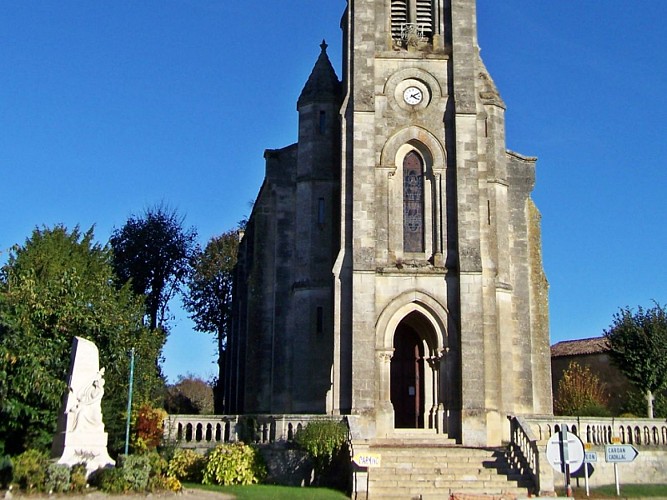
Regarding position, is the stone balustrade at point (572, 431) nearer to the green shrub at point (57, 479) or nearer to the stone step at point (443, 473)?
the stone step at point (443, 473)

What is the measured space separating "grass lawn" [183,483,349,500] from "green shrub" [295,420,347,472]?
1.22 meters

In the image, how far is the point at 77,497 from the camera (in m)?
18.9

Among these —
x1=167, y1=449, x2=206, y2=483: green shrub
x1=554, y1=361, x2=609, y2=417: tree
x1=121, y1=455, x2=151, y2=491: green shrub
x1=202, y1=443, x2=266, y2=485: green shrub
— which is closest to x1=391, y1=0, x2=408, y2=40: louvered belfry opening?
x1=202, y1=443, x2=266, y2=485: green shrub

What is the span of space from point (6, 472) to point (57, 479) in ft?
7.44

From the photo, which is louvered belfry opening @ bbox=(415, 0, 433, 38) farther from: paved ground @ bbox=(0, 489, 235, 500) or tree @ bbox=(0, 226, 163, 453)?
paved ground @ bbox=(0, 489, 235, 500)

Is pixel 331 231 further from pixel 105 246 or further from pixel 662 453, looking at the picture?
pixel 662 453

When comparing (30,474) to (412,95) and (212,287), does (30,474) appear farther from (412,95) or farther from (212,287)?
(212,287)

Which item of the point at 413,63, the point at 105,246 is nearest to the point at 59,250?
the point at 105,246

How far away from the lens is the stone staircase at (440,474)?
22.7m

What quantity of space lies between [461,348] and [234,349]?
57.6 ft

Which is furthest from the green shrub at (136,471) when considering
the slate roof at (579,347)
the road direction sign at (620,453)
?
the slate roof at (579,347)

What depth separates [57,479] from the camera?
1933cm

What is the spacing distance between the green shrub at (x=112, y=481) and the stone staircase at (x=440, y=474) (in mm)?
6279

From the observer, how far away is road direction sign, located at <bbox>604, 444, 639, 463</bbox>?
64.4 feet
